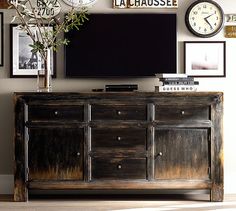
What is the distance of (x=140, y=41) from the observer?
16.8 ft

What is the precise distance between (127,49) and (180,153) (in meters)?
1.05

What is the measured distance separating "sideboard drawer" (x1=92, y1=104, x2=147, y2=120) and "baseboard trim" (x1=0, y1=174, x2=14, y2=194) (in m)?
1.04

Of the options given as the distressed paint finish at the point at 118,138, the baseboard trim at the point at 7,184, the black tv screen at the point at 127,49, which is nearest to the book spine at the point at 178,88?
the distressed paint finish at the point at 118,138

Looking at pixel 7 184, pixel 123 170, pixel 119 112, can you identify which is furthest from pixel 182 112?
pixel 7 184

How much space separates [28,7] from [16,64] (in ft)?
1.69

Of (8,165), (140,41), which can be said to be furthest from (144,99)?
(8,165)

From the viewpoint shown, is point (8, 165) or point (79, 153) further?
point (8, 165)

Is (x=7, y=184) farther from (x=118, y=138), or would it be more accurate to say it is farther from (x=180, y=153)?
(x=180, y=153)

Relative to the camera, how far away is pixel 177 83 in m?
4.88

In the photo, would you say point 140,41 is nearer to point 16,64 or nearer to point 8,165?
point 16,64

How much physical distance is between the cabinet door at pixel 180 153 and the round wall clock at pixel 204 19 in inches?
37.5

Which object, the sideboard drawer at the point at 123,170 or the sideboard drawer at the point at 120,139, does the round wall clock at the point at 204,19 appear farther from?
the sideboard drawer at the point at 123,170

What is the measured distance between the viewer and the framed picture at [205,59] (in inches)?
204

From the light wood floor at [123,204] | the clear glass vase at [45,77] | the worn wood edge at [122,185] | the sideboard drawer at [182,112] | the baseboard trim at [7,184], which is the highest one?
the clear glass vase at [45,77]
